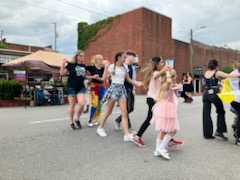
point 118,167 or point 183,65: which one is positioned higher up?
point 183,65

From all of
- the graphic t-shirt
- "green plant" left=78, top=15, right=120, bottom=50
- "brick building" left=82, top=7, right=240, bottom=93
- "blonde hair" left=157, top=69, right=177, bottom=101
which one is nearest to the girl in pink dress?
"blonde hair" left=157, top=69, right=177, bottom=101

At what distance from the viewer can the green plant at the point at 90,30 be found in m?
32.3

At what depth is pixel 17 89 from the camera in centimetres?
1239

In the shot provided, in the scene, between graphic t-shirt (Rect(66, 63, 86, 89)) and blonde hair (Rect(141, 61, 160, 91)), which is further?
graphic t-shirt (Rect(66, 63, 86, 89))

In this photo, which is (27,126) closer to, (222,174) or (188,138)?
(188,138)

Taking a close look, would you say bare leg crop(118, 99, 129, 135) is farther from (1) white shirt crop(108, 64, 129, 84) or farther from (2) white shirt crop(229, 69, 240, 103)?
(2) white shirt crop(229, 69, 240, 103)

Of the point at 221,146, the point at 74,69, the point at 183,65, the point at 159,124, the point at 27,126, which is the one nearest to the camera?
the point at 159,124

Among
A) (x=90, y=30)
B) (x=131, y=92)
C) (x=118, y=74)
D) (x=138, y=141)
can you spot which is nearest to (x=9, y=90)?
(x=131, y=92)

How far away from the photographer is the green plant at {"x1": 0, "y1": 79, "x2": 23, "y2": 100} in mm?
11891

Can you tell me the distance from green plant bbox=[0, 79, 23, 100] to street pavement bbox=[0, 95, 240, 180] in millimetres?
7003

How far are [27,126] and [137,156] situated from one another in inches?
147

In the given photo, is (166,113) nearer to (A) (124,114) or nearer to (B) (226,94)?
(A) (124,114)

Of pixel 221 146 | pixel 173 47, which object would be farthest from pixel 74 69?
pixel 173 47

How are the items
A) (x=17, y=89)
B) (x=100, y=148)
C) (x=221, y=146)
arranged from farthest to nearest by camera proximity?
(x=17, y=89)
(x=221, y=146)
(x=100, y=148)
